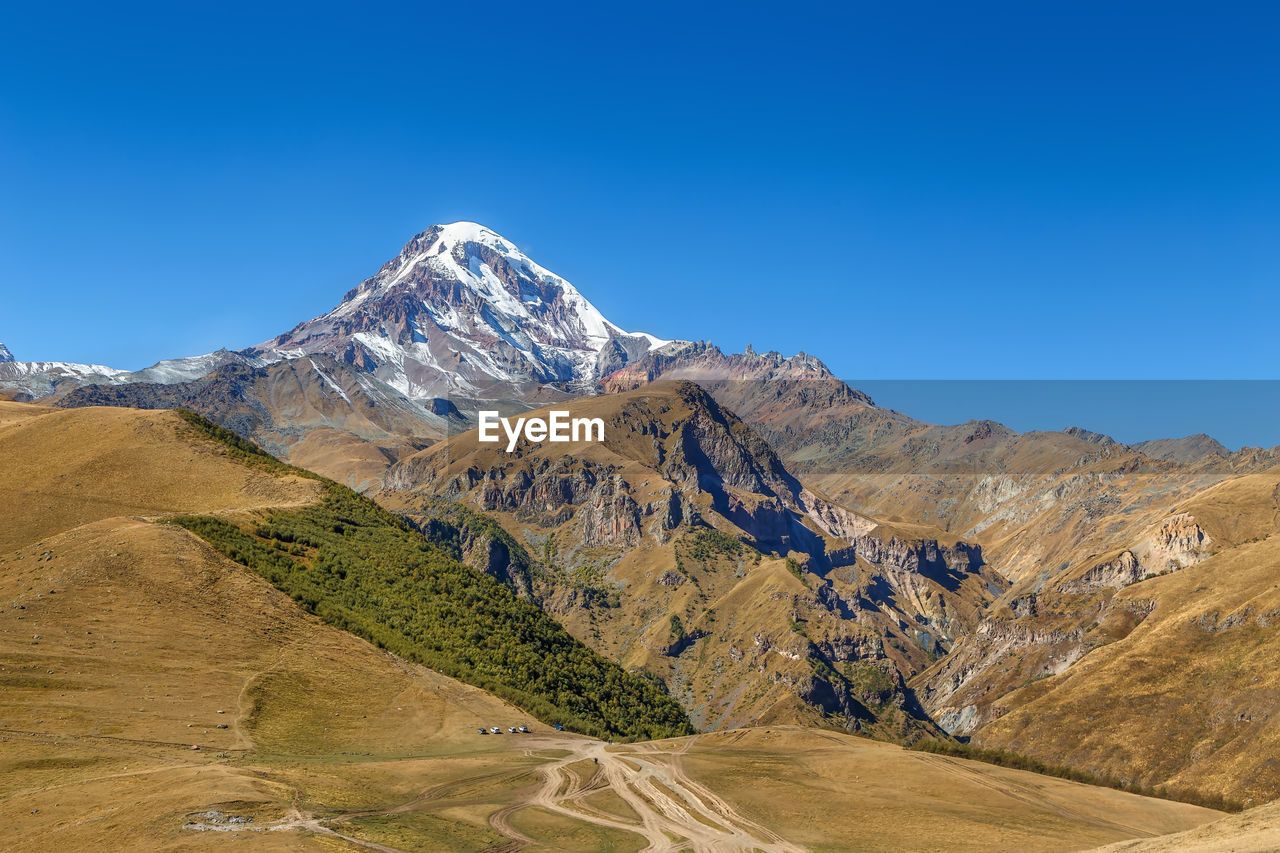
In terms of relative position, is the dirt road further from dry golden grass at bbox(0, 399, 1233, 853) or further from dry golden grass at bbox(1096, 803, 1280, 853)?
dry golden grass at bbox(1096, 803, 1280, 853)

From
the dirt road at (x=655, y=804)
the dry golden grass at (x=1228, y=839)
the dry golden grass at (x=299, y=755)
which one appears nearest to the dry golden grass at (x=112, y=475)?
the dry golden grass at (x=299, y=755)

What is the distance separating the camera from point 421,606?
151 meters

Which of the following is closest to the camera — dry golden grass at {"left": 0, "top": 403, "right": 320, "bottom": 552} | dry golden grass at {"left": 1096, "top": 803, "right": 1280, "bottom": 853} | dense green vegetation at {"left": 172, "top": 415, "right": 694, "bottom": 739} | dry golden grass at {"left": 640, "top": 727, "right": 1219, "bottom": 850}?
dry golden grass at {"left": 1096, "top": 803, "right": 1280, "bottom": 853}

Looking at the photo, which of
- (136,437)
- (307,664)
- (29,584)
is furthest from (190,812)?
(136,437)

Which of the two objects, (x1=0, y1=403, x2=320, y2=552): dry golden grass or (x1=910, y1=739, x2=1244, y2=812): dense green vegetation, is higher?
(x1=0, y1=403, x2=320, y2=552): dry golden grass

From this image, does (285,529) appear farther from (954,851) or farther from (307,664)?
(954,851)

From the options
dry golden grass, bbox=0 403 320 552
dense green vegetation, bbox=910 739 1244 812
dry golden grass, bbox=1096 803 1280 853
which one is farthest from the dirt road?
dry golden grass, bbox=0 403 320 552

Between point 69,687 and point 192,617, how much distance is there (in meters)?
20.6

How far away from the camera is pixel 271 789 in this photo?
72.6 m

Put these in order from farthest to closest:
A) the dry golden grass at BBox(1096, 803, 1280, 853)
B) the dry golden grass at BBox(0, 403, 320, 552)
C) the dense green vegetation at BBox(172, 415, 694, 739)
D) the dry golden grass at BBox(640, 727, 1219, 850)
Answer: the dry golden grass at BBox(0, 403, 320, 552) → the dense green vegetation at BBox(172, 415, 694, 739) → the dry golden grass at BBox(640, 727, 1219, 850) → the dry golden grass at BBox(1096, 803, 1280, 853)

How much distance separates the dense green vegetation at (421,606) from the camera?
130375mm

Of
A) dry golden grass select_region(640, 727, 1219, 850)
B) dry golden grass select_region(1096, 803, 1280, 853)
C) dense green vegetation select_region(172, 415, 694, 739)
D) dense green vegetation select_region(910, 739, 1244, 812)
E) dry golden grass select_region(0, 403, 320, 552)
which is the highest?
dry golden grass select_region(0, 403, 320, 552)

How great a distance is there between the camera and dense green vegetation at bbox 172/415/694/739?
13038 centimetres

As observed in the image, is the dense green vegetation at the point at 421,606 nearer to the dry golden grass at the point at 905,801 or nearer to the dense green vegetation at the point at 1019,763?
the dry golden grass at the point at 905,801
